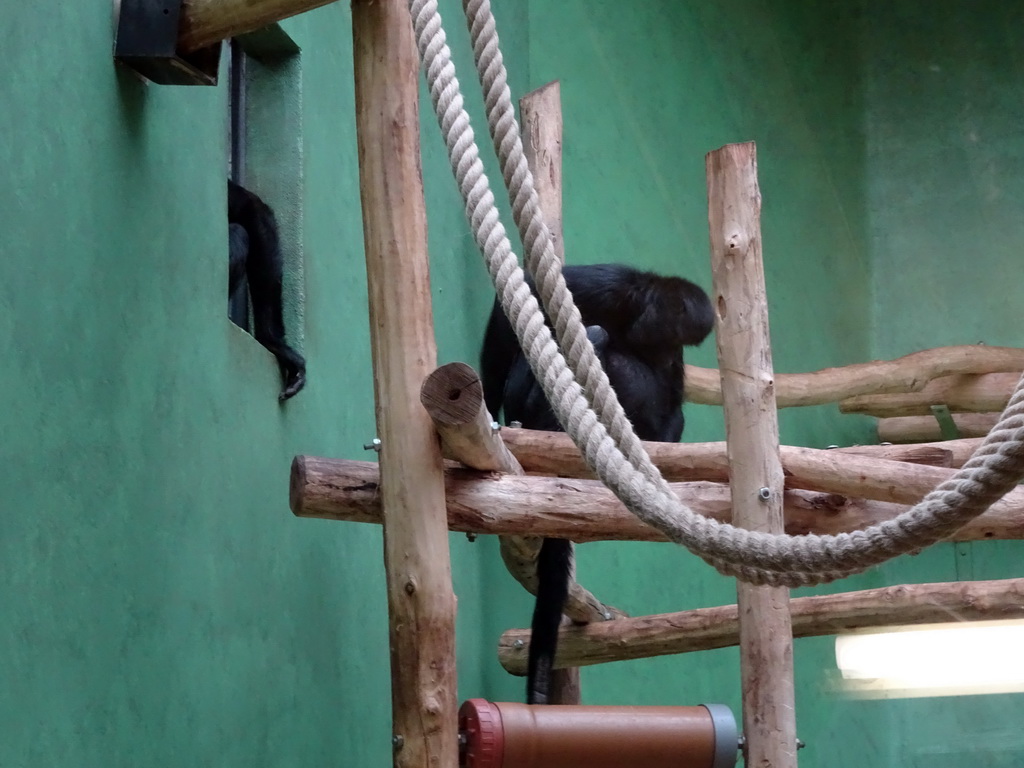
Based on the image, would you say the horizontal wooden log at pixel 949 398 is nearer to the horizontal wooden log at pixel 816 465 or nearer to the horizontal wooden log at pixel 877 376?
the horizontal wooden log at pixel 877 376

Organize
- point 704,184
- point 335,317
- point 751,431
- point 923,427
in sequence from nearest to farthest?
point 751,431 < point 335,317 < point 923,427 < point 704,184

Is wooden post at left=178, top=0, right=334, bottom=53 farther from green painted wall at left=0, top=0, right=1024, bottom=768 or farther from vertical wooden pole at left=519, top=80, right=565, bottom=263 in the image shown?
vertical wooden pole at left=519, top=80, right=565, bottom=263

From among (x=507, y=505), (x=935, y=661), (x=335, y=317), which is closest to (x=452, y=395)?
(x=507, y=505)

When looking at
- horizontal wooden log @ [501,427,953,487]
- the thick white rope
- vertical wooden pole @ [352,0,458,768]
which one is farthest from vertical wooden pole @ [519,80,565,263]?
the thick white rope

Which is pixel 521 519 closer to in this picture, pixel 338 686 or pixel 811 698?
pixel 338 686

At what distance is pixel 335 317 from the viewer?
3.80m

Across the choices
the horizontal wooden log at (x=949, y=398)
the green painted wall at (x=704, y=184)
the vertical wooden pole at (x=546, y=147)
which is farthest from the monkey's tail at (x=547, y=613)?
the horizontal wooden log at (x=949, y=398)

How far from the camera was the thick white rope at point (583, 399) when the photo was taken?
59.7 inches

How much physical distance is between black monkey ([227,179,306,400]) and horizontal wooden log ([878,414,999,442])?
11.5ft

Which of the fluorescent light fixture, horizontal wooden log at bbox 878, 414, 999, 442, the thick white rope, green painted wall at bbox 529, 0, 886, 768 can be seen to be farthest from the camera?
green painted wall at bbox 529, 0, 886, 768

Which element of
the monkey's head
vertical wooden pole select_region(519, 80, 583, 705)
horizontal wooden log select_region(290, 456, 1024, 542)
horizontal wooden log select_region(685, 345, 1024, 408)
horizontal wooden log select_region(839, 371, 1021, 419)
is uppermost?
vertical wooden pole select_region(519, 80, 583, 705)

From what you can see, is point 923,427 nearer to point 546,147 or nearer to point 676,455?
point 546,147

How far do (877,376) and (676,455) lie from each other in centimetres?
277

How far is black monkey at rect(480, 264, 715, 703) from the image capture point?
391 cm
